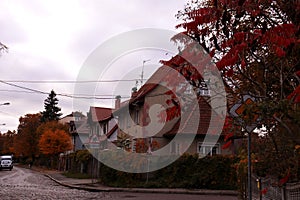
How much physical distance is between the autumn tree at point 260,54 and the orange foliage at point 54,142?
44493 millimetres

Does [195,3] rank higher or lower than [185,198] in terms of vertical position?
higher

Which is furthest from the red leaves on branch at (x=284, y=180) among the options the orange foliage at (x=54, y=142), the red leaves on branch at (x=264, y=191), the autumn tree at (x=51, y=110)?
the autumn tree at (x=51, y=110)

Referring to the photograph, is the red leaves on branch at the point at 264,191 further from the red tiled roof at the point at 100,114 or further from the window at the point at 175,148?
the red tiled roof at the point at 100,114

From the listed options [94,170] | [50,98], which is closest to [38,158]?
[50,98]

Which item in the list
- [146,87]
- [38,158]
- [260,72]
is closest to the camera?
[260,72]

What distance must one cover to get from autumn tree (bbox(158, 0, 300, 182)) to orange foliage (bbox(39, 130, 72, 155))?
146ft

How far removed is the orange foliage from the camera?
173 feet

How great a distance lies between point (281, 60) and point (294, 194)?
10.1ft

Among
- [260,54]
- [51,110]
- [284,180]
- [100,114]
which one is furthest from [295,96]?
[51,110]

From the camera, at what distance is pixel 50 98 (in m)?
94.0

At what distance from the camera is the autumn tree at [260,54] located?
784 centimetres

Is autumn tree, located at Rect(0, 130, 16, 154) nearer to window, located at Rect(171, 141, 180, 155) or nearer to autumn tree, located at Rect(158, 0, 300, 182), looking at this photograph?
window, located at Rect(171, 141, 180, 155)

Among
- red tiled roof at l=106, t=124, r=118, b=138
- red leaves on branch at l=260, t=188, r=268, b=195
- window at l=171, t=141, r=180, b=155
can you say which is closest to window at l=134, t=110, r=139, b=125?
window at l=171, t=141, r=180, b=155

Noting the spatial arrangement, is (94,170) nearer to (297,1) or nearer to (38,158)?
(297,1)
